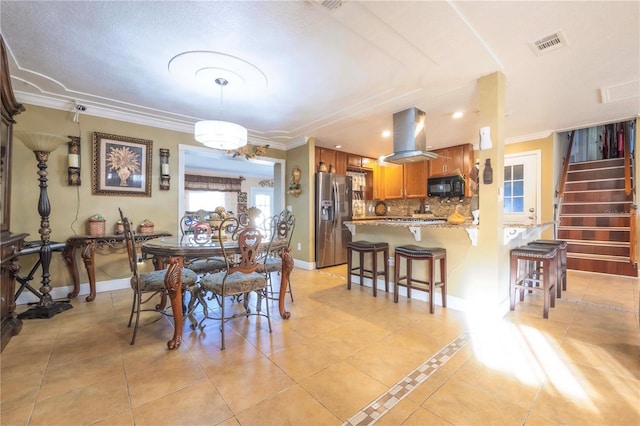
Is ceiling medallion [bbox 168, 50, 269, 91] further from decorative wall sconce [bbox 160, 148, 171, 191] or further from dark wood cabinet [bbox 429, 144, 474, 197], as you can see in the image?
dark wood cabinet [bbox 429, 144, 474, 197]

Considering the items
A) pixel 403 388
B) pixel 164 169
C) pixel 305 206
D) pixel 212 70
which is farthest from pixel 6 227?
pixel 305 206

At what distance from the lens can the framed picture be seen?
3.51m

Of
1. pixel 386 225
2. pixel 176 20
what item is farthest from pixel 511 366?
pixel 176 20

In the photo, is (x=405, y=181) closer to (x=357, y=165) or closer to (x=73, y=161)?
(x=357, y=165)

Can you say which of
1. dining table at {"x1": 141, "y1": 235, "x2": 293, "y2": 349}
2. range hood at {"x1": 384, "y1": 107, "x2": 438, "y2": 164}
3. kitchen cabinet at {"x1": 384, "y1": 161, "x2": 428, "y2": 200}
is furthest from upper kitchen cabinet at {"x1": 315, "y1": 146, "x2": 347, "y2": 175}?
dining table at {"x1": 141, "y1": 235, "x2": 293, "y2": 349}

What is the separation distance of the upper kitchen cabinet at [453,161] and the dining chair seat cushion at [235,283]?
14.7 feet

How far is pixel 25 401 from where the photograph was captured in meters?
1.48

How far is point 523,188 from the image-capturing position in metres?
4.86

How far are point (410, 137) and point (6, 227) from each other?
4.13 metres

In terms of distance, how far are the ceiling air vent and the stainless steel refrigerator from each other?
3.24 meters

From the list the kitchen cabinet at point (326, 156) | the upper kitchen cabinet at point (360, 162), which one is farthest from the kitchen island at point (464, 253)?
the upper kitchen cabinet at point (360, 162)

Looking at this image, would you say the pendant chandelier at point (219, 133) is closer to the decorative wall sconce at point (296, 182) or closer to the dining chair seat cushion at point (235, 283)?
the dining chair seat cushion at point (235, 283)

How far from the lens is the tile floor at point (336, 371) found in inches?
54.9

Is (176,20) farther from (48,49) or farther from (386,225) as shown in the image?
(386,225)
